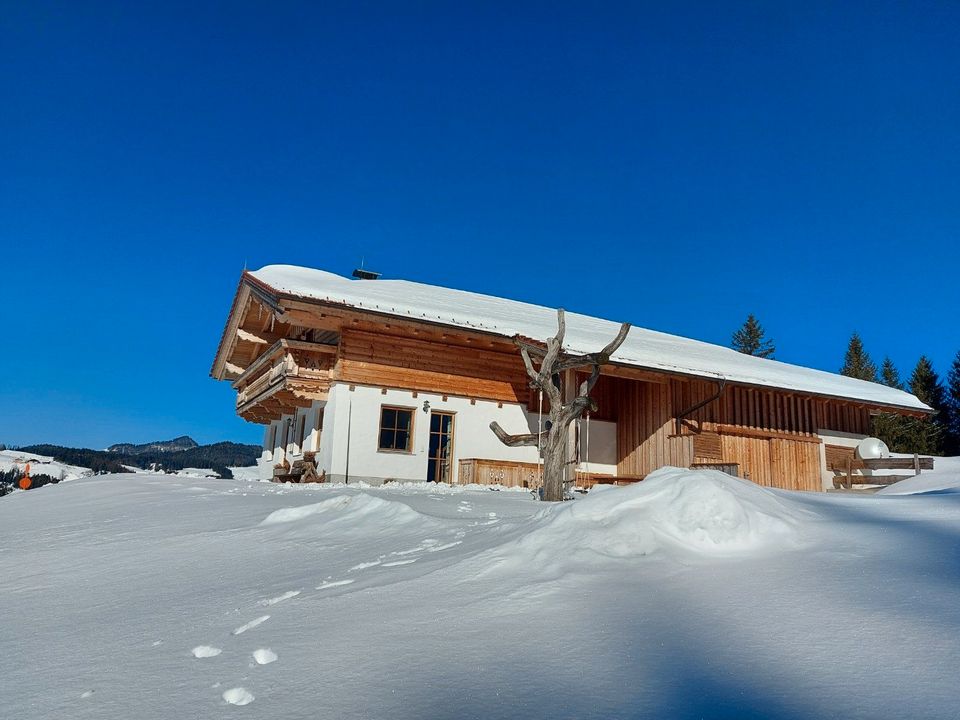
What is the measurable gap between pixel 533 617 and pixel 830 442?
20.5 metres

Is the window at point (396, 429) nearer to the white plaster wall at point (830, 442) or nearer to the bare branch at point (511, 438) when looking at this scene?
the bare branch at point (511, 438)

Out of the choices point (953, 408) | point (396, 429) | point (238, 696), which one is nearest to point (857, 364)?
point (953, 408)

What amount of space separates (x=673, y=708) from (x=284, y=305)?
1340 centimetres

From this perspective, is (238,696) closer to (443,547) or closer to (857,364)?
(443,547)

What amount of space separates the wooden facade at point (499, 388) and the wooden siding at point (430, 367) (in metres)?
0.03

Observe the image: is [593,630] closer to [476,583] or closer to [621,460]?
[476,583]

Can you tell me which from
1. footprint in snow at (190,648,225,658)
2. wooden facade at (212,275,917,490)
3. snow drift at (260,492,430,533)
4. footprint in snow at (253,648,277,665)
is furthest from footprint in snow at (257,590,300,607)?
wooden facade at (212,275,917,490)

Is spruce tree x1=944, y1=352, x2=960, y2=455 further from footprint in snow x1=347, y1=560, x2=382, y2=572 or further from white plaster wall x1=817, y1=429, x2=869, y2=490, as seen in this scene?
footprint in snow x1=347, y1=560, x2=382, y2=572

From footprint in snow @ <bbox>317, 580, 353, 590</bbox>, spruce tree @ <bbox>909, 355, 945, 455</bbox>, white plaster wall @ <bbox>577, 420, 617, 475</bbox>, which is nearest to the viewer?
footprint in snow @ <bbox>317, 580, 353, 590</bbox>

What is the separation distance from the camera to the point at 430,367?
17.2 metres

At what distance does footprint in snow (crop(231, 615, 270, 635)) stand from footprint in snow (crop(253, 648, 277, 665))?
0.46 m

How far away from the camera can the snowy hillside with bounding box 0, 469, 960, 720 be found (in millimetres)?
2984

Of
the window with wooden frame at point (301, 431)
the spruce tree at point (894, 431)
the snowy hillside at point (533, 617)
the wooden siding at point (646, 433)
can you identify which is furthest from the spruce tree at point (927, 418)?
the snowy hillside at point (533, 617)

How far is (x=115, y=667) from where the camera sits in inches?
151
